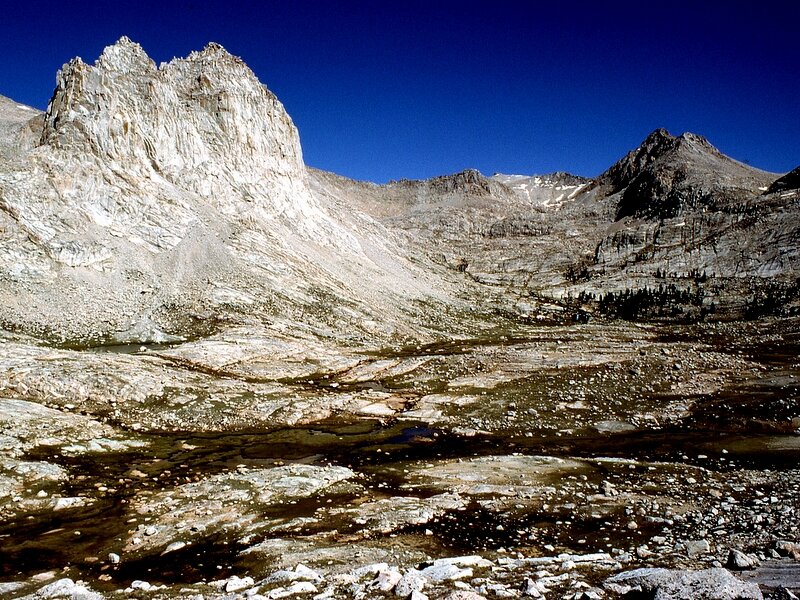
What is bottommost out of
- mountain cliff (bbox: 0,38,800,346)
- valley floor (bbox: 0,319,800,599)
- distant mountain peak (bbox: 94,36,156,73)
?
valley floor (bbox: 0,319,800,599)

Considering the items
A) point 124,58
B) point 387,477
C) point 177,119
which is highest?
point 124,58

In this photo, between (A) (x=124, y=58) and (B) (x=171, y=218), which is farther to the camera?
(A) (x=124, y=58)

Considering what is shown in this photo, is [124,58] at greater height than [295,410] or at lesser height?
greater

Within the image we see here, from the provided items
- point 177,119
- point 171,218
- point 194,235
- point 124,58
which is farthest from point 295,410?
point 124,58

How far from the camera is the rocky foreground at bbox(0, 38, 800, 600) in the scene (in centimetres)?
1587

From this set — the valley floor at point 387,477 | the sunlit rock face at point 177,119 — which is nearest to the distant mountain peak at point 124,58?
the sunlit rock face at point 177,119

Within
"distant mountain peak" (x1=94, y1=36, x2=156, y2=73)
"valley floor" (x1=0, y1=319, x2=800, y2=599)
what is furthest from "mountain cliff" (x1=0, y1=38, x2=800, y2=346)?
"valley floor" (x1=0, y1=319, x2=800, y2=599)

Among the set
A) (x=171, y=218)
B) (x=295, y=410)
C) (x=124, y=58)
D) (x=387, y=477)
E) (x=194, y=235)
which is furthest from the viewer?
(x=124, y=58)

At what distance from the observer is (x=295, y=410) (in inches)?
1834

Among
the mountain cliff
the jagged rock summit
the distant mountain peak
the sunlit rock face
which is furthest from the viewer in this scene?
the distant mountain peak

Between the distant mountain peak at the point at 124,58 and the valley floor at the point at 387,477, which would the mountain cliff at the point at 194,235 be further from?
the valley floor at the point at 387,477

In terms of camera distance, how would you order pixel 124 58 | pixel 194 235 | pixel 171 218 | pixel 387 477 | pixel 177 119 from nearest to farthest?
pixel 387 477 < pixel 171 218 < pixel 194 235 < pixel 124 58 < pixel 177 119

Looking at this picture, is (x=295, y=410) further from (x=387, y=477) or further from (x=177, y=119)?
(x=177, y=119)

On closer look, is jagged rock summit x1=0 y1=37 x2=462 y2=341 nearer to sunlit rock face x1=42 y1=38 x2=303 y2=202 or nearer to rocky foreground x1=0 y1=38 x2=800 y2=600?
sunlit rock face x1=42 y1=38 x2=303 y2=202
